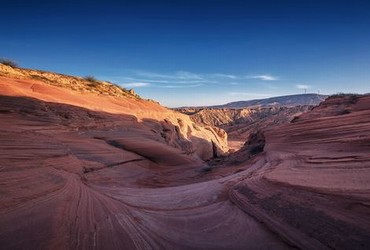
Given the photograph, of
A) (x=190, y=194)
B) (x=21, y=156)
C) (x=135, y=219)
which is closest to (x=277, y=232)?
(x=135, y=219)

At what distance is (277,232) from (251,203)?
1.03 m

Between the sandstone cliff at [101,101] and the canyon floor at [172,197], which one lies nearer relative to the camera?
the canyon floor at [172,197]

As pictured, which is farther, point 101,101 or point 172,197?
point 101,101

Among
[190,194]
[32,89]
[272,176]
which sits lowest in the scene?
[190,194]

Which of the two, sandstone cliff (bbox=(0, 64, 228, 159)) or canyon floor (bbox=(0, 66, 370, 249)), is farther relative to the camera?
sandstone cliff (bbox=(0, 64, 228, 159))

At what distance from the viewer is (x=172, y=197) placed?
5719 millimetres

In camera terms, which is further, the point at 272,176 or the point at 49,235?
the point at 272,176

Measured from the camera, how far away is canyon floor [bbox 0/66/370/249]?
333 centimetres

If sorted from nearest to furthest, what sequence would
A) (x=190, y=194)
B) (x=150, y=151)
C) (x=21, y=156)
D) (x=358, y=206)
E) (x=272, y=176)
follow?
1. (x=358, y=206)
2. (x=272, y=176)
3. (x=190, y=194)
4. (x=21, y=156)
5. (x=150, y=151)

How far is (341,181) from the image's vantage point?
420cm

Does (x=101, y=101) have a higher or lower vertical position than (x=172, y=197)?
higher

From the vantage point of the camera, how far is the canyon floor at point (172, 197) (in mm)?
3326

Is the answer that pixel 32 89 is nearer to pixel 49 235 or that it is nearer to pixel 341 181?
pixel 49 235

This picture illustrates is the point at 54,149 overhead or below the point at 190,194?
overhead
